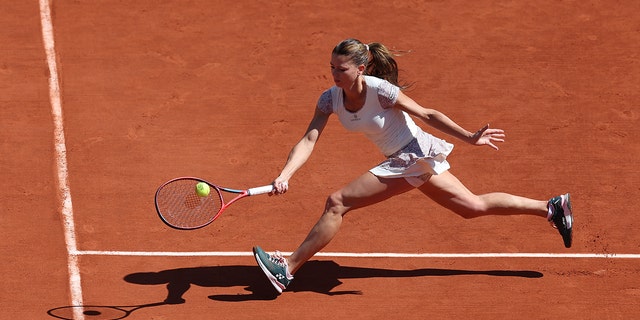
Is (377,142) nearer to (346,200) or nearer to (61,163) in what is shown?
(346,200)

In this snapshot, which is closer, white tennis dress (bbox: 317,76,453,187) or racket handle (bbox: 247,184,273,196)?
racket handle (bbox: 247,184,273,196)

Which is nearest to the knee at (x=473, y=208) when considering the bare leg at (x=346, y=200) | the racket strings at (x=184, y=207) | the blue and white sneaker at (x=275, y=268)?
the bare leg at (x=346, y=200)

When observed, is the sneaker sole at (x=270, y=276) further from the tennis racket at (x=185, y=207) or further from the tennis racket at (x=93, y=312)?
the tennis racket at (x=93, y=312)

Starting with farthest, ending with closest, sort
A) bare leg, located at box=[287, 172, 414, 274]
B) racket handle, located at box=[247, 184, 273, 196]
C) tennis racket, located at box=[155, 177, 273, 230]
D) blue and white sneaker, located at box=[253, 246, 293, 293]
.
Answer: blue and white sneaker, located at box=[253, 246, 293, 293], bare leg, located at box=[287, 172, 414, 274], tennis racket, located at box=[155, 177, 273, 230], racket handle, located at box=[247, 184, 273, 196]

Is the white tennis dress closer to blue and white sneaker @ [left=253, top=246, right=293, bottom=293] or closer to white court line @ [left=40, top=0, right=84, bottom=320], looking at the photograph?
blue and white sneaker @ [left=253, top=246, right=293, bottom=293]

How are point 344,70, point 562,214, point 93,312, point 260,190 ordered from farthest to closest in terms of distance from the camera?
1. point 562,214
2. point 93,312
3. point 344,70
4. point 260,190

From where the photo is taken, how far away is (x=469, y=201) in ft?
30.4

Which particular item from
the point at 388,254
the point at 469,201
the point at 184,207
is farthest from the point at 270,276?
the point at 469,201

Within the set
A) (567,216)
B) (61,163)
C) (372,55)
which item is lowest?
(567,216)

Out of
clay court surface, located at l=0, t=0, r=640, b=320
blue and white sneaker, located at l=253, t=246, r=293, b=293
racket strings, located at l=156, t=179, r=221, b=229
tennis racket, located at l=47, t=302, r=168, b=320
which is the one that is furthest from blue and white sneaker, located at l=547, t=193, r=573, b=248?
tennis racket, located at l=47, t=302, r=168, b=320

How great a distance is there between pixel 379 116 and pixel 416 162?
46cm

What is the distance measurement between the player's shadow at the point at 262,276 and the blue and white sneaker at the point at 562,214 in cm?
44

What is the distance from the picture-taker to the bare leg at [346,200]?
8.98 metres

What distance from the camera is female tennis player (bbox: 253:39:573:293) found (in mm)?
8766
